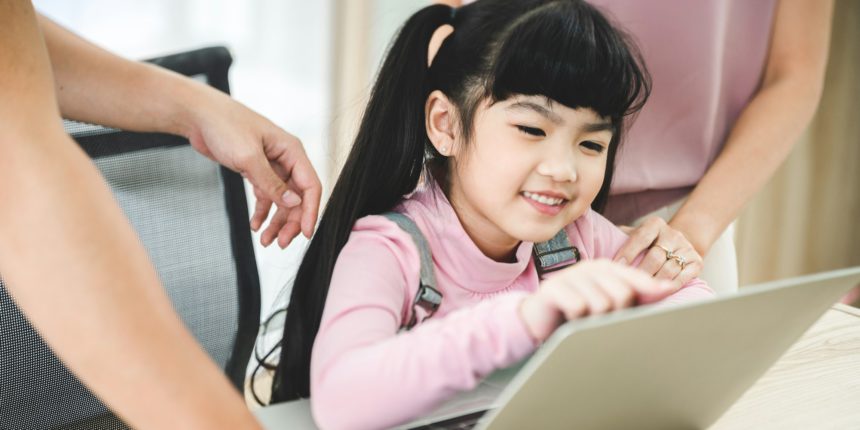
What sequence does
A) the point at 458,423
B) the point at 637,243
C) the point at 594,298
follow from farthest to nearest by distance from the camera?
the point at 637,243
the point at 458,423
the point at 594,298

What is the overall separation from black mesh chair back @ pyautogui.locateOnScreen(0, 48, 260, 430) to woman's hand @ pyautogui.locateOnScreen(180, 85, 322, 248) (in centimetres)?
5

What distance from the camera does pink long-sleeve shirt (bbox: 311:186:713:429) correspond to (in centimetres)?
52

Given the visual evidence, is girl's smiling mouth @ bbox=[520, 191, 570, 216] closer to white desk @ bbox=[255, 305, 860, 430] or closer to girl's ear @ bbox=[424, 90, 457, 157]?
girl's ear @ bbox=[424, 90, 457, 157]

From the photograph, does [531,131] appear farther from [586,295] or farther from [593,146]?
[586,295]

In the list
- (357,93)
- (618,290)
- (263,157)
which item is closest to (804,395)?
(618,290)

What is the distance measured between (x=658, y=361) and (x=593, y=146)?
362mm

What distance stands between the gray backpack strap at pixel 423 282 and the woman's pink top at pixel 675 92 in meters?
0.39

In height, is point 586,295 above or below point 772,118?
above

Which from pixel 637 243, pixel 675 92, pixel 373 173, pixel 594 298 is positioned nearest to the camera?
pixel 594 298

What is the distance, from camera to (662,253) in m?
0.95

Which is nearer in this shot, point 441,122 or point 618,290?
point 618,290

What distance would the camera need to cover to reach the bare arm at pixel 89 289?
0.48 meters

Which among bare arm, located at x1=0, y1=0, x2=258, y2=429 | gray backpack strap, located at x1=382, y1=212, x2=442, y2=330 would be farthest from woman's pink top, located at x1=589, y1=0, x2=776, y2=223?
bare arm, located at x1=0, y1=0, x2=258, y2=429

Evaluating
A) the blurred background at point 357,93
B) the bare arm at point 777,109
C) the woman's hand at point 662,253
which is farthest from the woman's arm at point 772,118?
the blurred background at point 357,93
